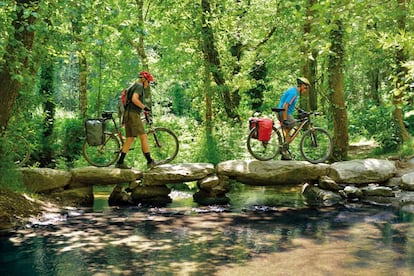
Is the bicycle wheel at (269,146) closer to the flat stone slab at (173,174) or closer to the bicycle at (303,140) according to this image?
the bicycle at (303,140)

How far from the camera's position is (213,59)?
52.8ft

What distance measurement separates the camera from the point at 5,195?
366 inches

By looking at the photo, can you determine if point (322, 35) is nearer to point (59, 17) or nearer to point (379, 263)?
point (379, 263)

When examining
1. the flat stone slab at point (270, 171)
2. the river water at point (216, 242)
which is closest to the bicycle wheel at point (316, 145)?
the flat stone slab at point (270, 171)

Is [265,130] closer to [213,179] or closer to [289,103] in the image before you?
[289,103]

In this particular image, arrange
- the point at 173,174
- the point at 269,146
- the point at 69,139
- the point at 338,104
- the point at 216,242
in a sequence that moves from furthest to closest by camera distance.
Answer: the point at 69,139, the point at 338,104, the point at 269,146, the point at 173,174, the point at 216,242

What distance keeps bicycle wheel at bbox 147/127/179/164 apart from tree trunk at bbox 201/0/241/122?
3.56 metres

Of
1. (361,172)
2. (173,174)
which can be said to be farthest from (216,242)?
(361,172)

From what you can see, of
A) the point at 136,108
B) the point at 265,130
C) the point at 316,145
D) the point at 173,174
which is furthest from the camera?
the point at 316,145

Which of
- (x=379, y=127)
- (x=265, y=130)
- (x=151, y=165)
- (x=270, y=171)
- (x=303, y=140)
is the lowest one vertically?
(x=270, y=171)

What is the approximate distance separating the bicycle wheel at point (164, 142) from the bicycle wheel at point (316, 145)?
3.10 metres

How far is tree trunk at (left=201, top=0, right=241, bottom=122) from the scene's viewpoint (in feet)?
51.4

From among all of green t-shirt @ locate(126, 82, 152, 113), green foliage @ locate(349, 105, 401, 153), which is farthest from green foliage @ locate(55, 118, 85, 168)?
green foliage @ locate(349, 105, 401, 153)

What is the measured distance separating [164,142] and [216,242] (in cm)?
510
